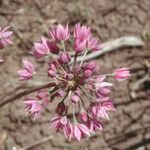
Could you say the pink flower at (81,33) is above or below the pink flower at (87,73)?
above

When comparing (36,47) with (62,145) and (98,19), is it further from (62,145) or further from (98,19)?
(98,19)

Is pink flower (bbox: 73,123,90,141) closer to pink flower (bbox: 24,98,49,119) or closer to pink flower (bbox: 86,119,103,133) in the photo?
pink flower (bbox: 86,119,103,133)

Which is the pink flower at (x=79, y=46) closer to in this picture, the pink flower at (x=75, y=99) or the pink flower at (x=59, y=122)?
the pink flower at (x=75, y=99)

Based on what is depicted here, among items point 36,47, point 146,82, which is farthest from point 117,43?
point 36,47

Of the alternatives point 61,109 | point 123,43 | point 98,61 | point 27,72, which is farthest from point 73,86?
point 123,43

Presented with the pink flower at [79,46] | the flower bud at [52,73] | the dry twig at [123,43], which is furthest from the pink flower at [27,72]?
the dry twig at [123,43]

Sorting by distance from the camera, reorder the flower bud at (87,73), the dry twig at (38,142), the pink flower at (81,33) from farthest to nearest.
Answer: the dry twig at (38,142), the pink flower at (81,33), the flower bud at (87,73)

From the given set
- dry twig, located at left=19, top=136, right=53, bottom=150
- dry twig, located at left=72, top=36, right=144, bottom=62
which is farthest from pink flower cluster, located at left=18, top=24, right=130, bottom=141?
dry twig, located at left=72, top=36, right=144, bottom=62

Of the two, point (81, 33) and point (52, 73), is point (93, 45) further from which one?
point (52, 73)
